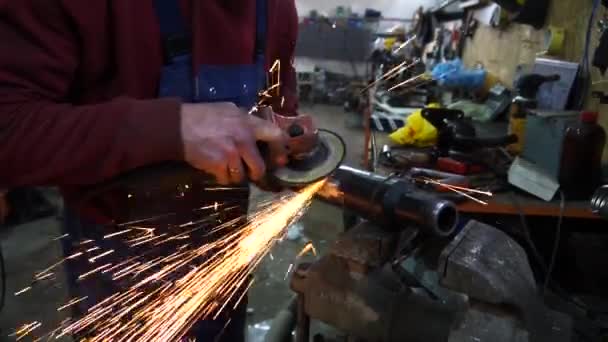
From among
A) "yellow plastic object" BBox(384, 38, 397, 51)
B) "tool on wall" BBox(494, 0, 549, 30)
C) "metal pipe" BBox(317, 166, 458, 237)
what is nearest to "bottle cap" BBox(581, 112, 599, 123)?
"metal pipe" BBox(317, 166, 458, 237)

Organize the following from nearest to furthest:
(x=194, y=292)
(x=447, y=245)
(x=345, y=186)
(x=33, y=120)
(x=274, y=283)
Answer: (x=33, y=120) < (x=447, y=245) < (x=345, y=186) < (x=194, y=292) < (x=274, y=283)

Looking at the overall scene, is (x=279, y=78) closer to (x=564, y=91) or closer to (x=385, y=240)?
(x=385, y=240)

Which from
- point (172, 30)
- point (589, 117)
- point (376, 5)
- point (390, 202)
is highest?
point (376, 5)

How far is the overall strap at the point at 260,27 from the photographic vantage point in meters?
1.36

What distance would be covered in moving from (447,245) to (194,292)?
89 centimetres

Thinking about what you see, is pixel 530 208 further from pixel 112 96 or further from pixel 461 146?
pixel 112 96

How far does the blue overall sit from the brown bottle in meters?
1.21

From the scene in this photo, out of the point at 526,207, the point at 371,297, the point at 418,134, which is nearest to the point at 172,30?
the point at 371,297

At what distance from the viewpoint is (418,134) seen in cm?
252

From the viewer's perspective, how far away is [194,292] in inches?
62.2

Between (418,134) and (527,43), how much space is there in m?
1.30

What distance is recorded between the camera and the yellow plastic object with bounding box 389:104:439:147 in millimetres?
2502

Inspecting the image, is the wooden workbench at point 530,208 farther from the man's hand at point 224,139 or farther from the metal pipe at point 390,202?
the man's hand at point 224,139

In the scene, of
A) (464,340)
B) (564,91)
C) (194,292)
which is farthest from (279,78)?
(564,91)
